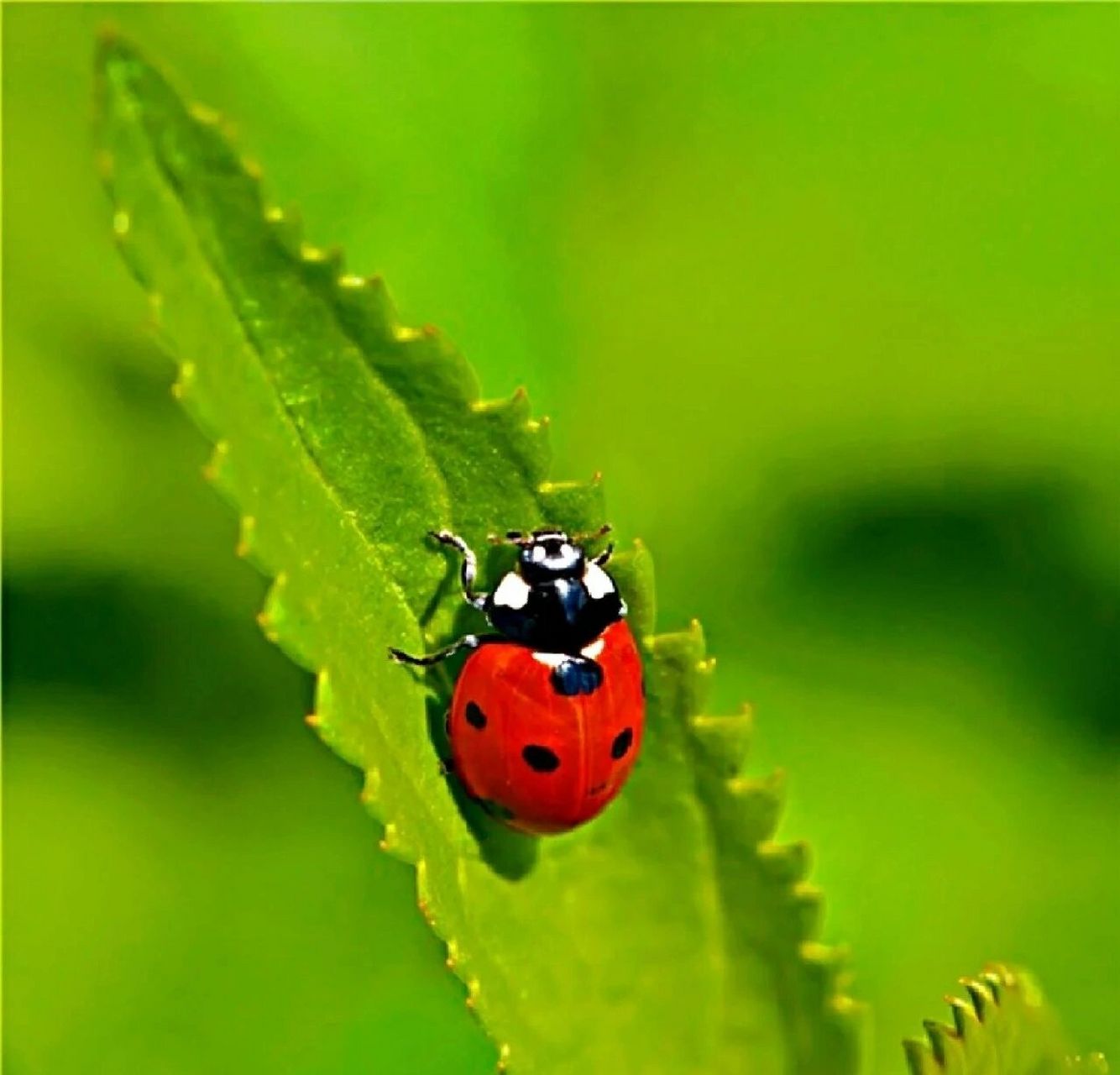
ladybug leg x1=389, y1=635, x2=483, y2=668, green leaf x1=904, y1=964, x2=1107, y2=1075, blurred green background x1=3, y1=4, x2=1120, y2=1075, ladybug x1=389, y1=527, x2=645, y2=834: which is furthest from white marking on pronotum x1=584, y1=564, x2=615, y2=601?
blurred green background x1=3, y1=4, x2=1120, y2=1075

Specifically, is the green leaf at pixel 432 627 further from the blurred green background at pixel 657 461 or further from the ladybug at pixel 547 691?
the blurred green background at pixel 657 461

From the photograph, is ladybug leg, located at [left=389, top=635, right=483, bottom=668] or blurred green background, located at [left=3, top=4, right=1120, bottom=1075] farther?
blurred green background, located at [left=3, top=4, right=1120, bottom=1075]

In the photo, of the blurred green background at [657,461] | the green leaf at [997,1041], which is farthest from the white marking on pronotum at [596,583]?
the blurred green background at [657,461]

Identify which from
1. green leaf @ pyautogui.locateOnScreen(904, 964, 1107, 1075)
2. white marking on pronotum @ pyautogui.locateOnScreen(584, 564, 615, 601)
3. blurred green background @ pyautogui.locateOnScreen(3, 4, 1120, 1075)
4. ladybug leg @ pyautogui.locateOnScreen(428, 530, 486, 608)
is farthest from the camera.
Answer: blurred green background @ pyautogui.locateOnScreen(3, 4, 1120, 1075)

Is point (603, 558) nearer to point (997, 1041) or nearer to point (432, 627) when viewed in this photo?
point (432, 627)

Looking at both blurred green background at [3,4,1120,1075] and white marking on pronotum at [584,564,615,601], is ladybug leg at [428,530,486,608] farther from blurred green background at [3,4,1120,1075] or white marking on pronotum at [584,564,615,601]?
blurred green background at [3,4,1120,1075]
